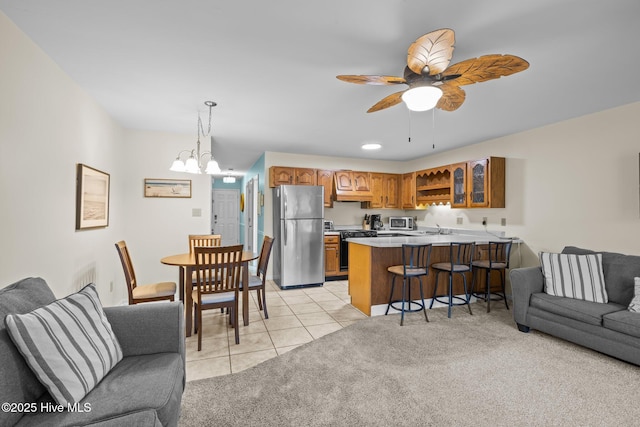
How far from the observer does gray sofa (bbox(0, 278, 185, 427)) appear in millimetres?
1143

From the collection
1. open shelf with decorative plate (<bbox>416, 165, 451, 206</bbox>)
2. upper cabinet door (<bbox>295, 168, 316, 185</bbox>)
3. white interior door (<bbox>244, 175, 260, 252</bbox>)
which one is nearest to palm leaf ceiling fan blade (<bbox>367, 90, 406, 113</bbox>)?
open shelf with decorative plate (<bbox>416, 165, 451, 206</bbox>)

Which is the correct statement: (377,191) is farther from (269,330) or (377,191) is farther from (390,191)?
(269,330)

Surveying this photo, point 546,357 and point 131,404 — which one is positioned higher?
point 131,404

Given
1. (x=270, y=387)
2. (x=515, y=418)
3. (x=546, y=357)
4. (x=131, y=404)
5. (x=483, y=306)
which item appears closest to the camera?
(x=131, y=404)

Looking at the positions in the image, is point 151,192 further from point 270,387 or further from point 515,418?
point 515,418

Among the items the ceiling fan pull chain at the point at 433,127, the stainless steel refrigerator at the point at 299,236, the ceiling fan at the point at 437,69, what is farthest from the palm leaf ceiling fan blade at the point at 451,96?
the stainless steel refrigerator at the point at 299,236

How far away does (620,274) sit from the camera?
2.96m

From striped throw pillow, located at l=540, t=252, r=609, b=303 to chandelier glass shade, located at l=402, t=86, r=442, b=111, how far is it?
8.17 ft

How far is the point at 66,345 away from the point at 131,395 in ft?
1.16

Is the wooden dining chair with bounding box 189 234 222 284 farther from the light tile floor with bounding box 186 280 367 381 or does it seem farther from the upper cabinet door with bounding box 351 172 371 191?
the upper cabinet door with bounding box 351 172 371 191

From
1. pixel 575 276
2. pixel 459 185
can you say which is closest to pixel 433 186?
pixel 459 185

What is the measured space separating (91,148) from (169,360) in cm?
249

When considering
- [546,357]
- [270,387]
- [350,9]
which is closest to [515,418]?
[546,357]

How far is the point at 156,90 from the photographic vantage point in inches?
111
